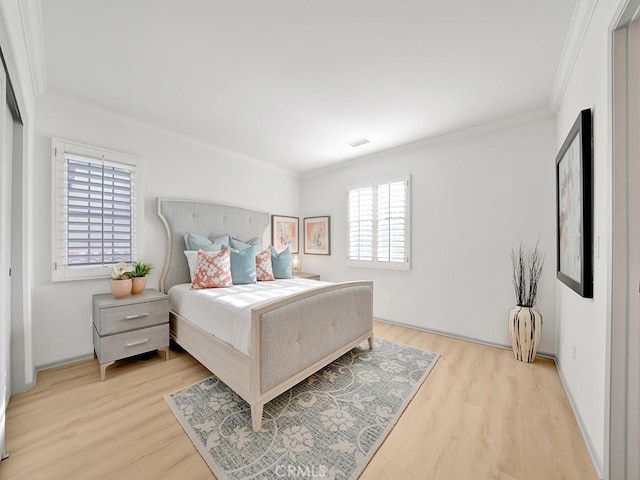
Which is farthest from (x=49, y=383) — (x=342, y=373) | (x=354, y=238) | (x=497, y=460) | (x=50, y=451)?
(x=354, y=238)

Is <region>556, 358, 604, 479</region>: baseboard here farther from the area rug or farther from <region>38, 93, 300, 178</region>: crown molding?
<region>38, 93, 300, 178</region>: crown molding

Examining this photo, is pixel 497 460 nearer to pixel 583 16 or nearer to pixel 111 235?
pixel 583 16

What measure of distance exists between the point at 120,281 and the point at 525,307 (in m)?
3.90

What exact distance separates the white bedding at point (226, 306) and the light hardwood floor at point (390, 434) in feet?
1.80

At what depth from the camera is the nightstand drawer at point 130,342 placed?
2.18 metres

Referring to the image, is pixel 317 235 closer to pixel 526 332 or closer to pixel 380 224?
pixel 380 224

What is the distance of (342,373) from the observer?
229 cm

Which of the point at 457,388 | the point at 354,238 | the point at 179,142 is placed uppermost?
the point at 179,142

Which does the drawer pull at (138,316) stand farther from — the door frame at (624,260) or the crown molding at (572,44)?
the crown molding at (572,44)

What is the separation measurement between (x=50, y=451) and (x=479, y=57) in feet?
12.0

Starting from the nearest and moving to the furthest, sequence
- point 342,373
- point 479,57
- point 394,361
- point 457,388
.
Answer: point 479,57
point 457,388
point 342,373
point 394,361

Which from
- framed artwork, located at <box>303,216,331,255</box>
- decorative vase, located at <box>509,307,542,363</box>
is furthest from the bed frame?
framed artwork, located at <box>303,216,331,255</box>

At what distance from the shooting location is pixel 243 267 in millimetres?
3002

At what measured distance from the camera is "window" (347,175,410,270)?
139 inches
